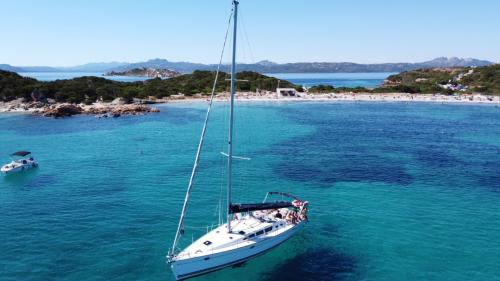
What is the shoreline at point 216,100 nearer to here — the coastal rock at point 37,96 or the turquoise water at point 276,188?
the coastal rock at point 37,96

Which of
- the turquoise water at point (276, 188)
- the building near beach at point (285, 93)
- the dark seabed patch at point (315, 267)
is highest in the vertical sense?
the building near beach at point (285, 93)

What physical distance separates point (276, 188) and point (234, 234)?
1686cm

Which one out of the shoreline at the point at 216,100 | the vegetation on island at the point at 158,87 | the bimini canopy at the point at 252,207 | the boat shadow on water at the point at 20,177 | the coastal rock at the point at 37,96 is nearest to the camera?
the bimini canopy at the point at 252,207

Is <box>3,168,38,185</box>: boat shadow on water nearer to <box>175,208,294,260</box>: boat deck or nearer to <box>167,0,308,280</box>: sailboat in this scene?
<box>167,0,308,280</box>: sailboat

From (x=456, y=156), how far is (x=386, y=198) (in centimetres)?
2559

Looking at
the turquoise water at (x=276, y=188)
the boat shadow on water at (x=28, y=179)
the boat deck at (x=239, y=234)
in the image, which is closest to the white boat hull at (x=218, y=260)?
the boat deck at (x=239, y=234)

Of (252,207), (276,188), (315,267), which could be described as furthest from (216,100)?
(315,267)

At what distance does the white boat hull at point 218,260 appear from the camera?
24.0 metres

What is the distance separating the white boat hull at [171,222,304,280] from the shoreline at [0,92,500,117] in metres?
85.1

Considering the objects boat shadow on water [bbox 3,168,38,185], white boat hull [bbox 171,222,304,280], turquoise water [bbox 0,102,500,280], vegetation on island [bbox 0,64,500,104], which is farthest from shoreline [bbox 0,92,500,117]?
white boat hull [bbox 171,222,304,280]

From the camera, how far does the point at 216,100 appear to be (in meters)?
134

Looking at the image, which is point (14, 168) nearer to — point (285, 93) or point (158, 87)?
point (158, 87)

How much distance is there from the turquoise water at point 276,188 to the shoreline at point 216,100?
24064 millimetres

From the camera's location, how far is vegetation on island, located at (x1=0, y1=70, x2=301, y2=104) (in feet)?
388
